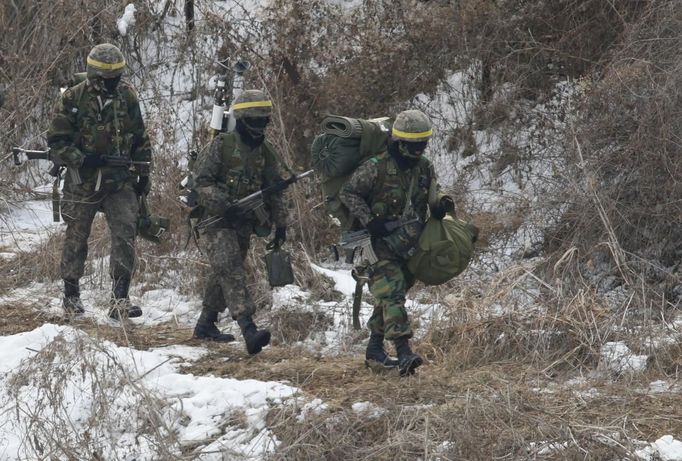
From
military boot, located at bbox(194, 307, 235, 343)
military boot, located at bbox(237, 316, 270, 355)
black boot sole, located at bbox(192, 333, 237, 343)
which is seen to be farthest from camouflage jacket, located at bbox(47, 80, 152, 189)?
military boot, located at bbox(237, 316, 270, 355)

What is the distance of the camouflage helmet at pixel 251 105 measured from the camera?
287 inches

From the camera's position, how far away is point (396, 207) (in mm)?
6820

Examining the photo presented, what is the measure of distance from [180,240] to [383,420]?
4.44 meters

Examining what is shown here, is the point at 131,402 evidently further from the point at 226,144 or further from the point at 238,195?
the point at 226,144

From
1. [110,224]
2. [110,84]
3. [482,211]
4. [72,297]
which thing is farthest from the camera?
[482,211]

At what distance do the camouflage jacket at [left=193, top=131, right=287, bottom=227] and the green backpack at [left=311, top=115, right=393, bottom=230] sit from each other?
76cm

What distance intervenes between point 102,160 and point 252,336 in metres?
1.88

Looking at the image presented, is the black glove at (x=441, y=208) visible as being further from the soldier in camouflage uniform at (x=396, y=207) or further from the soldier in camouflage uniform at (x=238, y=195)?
the soldier in camouflage uniform at (x=238, y=195)

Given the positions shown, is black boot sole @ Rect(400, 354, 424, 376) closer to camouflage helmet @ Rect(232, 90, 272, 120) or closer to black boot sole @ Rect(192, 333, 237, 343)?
black boot sole @ Rect(192, 333, 237, 343)

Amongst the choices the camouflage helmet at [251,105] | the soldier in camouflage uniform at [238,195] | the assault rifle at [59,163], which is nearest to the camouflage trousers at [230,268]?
the soldier in camouflage uniform at [238,195]

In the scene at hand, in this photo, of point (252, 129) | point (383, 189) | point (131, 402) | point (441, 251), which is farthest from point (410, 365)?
point (252, 129)

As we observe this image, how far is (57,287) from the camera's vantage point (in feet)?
31.2

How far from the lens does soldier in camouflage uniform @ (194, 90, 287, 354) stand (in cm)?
734

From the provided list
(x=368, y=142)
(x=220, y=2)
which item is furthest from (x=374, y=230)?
(x=220, y=2)
